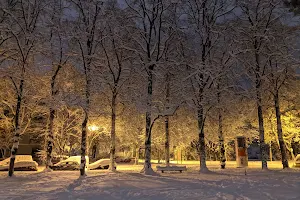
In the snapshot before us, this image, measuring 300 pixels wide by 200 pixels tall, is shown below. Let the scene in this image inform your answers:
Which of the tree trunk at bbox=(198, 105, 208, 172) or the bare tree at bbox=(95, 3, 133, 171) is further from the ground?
the bare tree at bbox=(95, 3, 133, 171)

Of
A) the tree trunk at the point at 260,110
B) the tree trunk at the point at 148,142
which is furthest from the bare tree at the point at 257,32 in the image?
the tree trunk at the point at 148,142

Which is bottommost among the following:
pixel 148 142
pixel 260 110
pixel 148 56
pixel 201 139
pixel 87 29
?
pixel 148 142

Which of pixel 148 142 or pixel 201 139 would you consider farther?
pixel 201 139

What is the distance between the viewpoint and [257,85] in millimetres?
21875

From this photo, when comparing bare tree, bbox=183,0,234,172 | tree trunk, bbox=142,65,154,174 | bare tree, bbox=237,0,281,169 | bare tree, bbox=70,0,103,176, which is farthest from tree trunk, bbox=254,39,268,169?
bare tree, bbox=70,0,103,176

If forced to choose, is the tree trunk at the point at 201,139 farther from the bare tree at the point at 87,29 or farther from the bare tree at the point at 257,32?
the bare tree at the point at 87,29

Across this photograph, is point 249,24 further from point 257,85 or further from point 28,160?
point 28,160

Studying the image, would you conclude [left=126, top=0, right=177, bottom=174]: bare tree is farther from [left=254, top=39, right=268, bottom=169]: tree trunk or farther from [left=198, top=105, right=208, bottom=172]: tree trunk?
[left=254, top=39, right=268, bottom=169]: tree trunk

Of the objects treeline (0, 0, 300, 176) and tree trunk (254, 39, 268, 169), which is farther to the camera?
tree trunk (254, 39, 268, 169)

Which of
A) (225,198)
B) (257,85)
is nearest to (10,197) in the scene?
(225,198)

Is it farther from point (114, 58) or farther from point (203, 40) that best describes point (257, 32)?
point (114, 58)

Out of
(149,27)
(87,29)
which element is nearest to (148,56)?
(149,27)

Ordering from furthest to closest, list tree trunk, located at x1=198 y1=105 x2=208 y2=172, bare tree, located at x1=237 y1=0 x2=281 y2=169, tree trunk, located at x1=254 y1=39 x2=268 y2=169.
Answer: bare tree, located at x1=237 y1=0 x2=281 y2=169
tree trunk, located at x1=254 y1=39 x2=268 y2=169
tree trunk, located at x1=198 y1=105 x2=208 y2=172

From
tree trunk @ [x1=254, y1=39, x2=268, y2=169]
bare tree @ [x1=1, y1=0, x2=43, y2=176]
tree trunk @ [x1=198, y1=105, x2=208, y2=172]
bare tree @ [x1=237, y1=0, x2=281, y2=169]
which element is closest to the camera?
bare tree @ [x1=1, y1=0, x2=43, y2=176]
